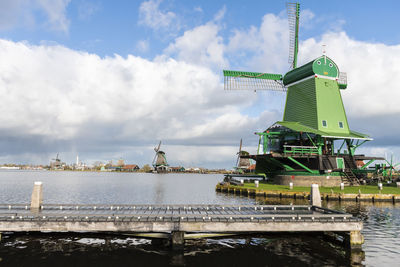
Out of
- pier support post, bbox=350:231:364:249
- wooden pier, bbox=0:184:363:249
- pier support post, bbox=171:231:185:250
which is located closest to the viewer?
wooden pier, bbox=0:184:363:249

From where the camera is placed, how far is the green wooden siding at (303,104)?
50375 mm

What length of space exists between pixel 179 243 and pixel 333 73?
4846 centimetres

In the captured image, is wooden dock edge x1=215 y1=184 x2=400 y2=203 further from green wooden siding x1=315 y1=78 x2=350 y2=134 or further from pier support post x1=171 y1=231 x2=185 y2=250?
pier support post x1=171 y1=231 x2=185 y2=250

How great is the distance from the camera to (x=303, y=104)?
173ft

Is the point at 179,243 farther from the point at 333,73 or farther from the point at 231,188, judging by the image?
the point at 333,73

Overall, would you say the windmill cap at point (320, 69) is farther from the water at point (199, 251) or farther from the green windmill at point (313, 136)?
the water at point (199, 251)

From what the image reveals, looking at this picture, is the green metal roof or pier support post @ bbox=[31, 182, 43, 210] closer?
pier support post @ bbox=[31, 182, 43, 210]

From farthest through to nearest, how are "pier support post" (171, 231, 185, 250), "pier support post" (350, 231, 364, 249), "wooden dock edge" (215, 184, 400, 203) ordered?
"wooden dock edge" (215, 184, 400, 203) < "pier support post" (350, 231, 364, 249) < "pier support post" (171, 231, 185, 250)

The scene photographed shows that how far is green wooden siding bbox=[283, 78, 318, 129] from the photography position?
5038 centimetres

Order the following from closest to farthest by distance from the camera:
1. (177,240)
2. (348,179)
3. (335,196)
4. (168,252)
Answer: (168,252) → (177,240) → (335,196) → (348,179)

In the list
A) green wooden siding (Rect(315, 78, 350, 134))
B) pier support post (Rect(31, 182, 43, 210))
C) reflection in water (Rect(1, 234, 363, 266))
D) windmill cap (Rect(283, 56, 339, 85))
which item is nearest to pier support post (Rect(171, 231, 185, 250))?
reflection in water (Rect(1, 234, 363, 266))

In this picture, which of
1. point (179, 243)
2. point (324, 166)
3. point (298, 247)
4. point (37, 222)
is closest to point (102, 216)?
point (37, 222)

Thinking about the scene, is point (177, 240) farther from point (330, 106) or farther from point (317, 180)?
point (330, 106)

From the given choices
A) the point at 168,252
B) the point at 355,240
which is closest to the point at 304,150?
the point at 355,240
